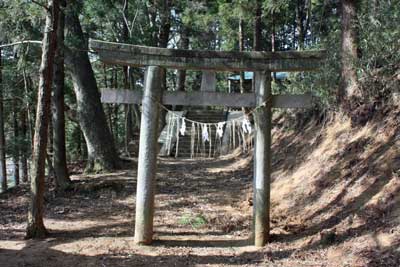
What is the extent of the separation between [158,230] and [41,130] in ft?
7.92

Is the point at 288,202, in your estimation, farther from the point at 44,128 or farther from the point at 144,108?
the point at 44,128

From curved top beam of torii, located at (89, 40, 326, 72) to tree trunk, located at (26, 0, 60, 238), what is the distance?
1.03m

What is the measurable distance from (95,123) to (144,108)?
22.2ft

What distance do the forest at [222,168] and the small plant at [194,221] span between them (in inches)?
2.5

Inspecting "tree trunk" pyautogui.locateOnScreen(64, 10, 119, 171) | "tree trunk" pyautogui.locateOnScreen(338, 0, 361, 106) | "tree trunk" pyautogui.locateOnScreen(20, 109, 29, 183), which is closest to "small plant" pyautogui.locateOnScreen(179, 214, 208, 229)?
"tree trunk" pyautogui.locateOnScreen(338, 0, 361, 106)

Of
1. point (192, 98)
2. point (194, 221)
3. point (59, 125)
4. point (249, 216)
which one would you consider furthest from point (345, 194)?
point (59, 125)

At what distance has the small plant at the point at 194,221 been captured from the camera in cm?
694

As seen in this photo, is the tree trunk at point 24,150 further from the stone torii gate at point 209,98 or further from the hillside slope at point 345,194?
the stone torii gate at point 209,98

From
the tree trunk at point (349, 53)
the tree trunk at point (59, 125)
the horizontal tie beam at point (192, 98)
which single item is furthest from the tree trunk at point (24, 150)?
the tree trunk at point (349, 53)

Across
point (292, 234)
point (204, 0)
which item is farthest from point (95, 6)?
point (292, 234)

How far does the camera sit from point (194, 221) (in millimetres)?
7062

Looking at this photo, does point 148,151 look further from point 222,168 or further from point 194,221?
point 222,168

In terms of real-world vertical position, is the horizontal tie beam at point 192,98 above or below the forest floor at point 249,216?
above

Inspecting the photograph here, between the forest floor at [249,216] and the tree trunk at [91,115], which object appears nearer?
the forest floor at [249,216]
